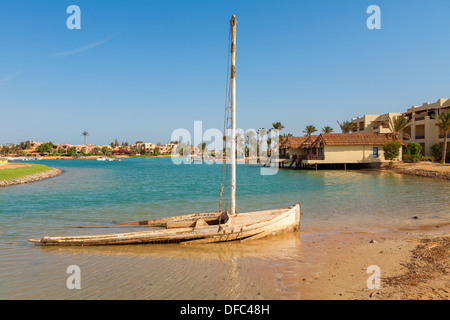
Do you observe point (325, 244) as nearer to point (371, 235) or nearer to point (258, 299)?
point (371, 235)

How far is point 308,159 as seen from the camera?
52438 millimetres

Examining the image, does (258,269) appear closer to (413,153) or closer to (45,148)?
(413,153)

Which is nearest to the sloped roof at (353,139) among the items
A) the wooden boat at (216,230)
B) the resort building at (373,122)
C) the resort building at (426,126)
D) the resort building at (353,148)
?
the resort building at (353,148)

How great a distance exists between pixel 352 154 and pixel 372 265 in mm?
45601

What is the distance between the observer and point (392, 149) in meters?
49.1

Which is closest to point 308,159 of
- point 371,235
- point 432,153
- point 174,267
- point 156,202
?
point 432,153

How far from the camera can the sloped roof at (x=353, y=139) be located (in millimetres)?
49344

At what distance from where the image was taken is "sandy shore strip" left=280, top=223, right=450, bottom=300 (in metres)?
6.22

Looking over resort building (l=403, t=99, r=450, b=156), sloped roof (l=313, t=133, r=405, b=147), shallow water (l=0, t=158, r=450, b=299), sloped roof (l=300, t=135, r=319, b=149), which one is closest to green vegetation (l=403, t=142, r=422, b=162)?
sloped roof (l=313, t=133, r=405, b=147)

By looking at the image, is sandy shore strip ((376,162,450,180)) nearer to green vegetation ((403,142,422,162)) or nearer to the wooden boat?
green vegetation ((403,142,422,162))

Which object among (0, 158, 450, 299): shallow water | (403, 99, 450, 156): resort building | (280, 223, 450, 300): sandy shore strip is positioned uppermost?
(403, 99, 450, 156): resort building

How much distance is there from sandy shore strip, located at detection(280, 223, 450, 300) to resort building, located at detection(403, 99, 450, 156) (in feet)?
160

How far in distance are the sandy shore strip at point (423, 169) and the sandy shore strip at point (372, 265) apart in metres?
31.5
